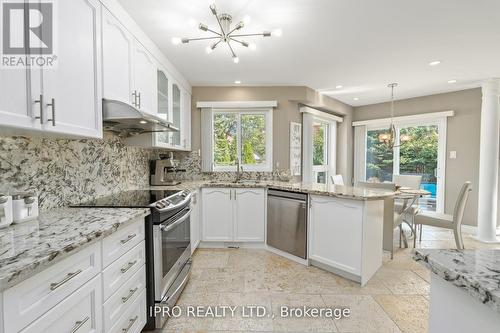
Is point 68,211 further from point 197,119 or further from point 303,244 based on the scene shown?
point 197,119

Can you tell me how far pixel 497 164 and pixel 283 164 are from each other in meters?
3.17

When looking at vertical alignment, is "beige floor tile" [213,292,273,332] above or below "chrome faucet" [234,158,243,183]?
below

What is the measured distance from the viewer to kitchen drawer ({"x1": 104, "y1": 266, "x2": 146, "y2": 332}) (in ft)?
4.04

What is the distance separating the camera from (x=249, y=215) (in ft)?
10.5

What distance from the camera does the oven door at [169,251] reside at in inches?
65.7

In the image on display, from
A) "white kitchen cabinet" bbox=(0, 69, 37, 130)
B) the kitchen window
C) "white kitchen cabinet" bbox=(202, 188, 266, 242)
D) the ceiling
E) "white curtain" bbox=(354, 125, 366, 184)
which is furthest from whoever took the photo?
"white curtain" bbox=(354, 125, 366, 184)

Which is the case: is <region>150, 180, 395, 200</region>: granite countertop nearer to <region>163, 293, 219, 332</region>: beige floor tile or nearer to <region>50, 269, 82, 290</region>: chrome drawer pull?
<region>163, 293, 219, 332</region>: beige floor tile

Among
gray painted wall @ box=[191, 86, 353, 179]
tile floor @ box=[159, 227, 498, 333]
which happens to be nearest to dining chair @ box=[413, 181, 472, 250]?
tile floor @ box=[159, 227, 498, 333]

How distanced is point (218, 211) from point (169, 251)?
4.56 feet

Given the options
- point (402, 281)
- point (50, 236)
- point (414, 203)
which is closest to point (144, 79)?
point (50, 236)

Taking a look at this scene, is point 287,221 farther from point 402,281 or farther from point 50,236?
point 50,236

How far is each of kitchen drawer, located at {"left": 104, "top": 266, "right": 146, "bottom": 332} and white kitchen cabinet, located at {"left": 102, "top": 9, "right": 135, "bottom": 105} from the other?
1264 millimetres

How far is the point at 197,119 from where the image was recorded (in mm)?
3855

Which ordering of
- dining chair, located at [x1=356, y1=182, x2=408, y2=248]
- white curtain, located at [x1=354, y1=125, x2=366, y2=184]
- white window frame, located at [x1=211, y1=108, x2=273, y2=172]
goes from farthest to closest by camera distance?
white curtain, located at [x1=354, y1=125, x2=366, y2=184] → white window frame, located at [x1=211, y1=108, x2=273, y2=172] → dining chair, located at [x1=356, y1=182, x2=408, y2=248]
